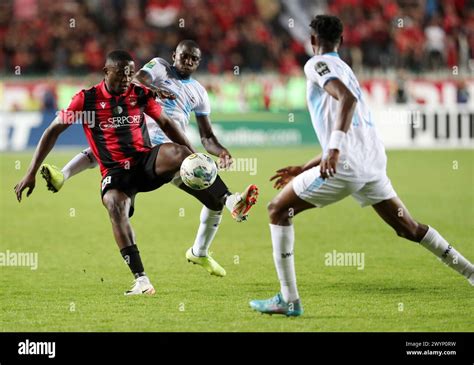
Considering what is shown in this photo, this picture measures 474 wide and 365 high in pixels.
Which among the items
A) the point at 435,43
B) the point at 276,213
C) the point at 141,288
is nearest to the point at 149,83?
the point at 141,288

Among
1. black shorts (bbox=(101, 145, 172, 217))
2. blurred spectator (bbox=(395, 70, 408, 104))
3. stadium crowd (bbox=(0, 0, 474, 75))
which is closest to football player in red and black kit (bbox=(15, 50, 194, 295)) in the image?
black shorts (bbox=(101, 145, 172, 217))

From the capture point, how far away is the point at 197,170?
8539 millimetres

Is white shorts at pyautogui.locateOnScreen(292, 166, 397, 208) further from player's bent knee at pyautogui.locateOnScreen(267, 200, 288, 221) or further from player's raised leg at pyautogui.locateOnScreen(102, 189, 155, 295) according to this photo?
player's raised leg at pyautogui.locateOnScreen(102, 189, 155, 295)

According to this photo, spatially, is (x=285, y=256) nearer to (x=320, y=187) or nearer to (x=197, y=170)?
(x=320, y=187)

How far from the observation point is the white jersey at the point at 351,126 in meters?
7.19

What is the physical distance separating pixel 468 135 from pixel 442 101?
6.38ft

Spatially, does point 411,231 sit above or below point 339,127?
below

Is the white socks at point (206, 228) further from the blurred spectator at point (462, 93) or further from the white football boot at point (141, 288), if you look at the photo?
the blurred spectator at point (462, 93)

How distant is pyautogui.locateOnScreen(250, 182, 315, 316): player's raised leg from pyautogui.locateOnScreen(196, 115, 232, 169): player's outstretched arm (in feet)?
5.95

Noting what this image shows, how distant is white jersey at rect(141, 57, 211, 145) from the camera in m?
9.88

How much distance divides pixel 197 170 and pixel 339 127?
1877 millimetres

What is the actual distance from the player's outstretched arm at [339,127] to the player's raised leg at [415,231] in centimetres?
95

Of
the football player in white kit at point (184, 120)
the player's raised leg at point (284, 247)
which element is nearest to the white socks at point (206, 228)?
the football player in white kit at point (184, 120)

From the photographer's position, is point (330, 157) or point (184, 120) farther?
point (184, 120)
